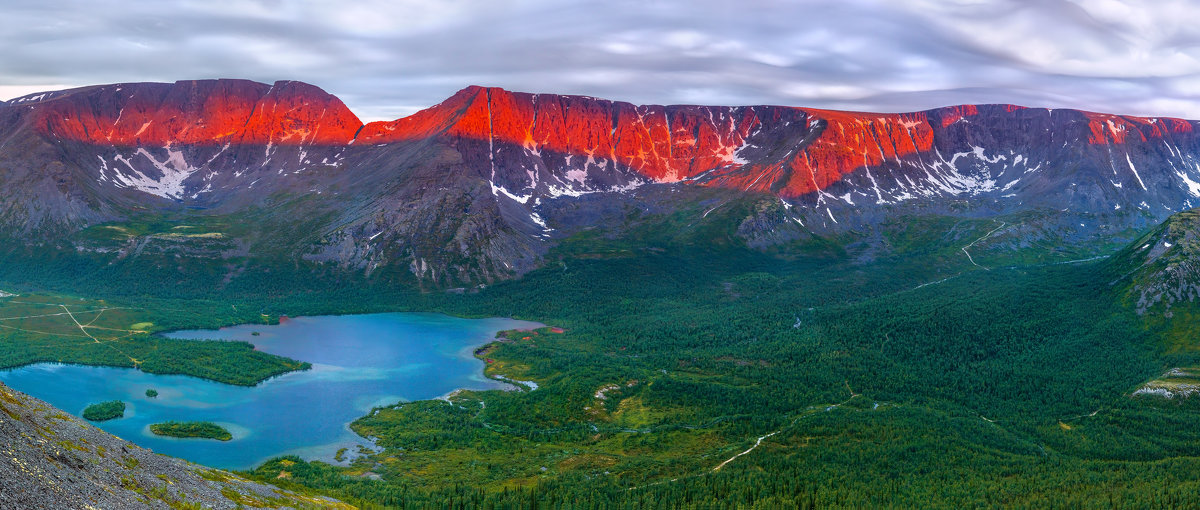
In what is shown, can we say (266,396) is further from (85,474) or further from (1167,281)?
(1167,281)

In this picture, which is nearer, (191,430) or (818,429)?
(191,430)

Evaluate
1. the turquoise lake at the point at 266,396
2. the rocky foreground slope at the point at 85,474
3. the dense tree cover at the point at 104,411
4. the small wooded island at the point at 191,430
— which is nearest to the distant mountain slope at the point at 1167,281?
the turquoise lake at the point at 266,396

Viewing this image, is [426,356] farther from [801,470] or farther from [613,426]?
[801,470]

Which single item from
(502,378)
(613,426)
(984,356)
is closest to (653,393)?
(613,426)

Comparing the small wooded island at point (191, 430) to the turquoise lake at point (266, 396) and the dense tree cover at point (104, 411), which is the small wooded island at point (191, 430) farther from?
the dense tree cover at point (104, 411)

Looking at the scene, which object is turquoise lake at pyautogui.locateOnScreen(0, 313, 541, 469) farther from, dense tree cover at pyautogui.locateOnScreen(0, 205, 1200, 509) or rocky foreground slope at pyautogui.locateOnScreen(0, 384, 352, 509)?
rocky foreground slope at pyautogui.locateOnScreen(0, 384, 352, 509)

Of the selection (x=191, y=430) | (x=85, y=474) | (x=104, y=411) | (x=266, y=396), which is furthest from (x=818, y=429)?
(x=104, y=411)

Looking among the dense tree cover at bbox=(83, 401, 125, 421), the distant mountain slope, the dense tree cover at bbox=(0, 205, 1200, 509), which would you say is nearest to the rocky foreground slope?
the dense tree cover at bbox=(0, 205, 1200, 509)
